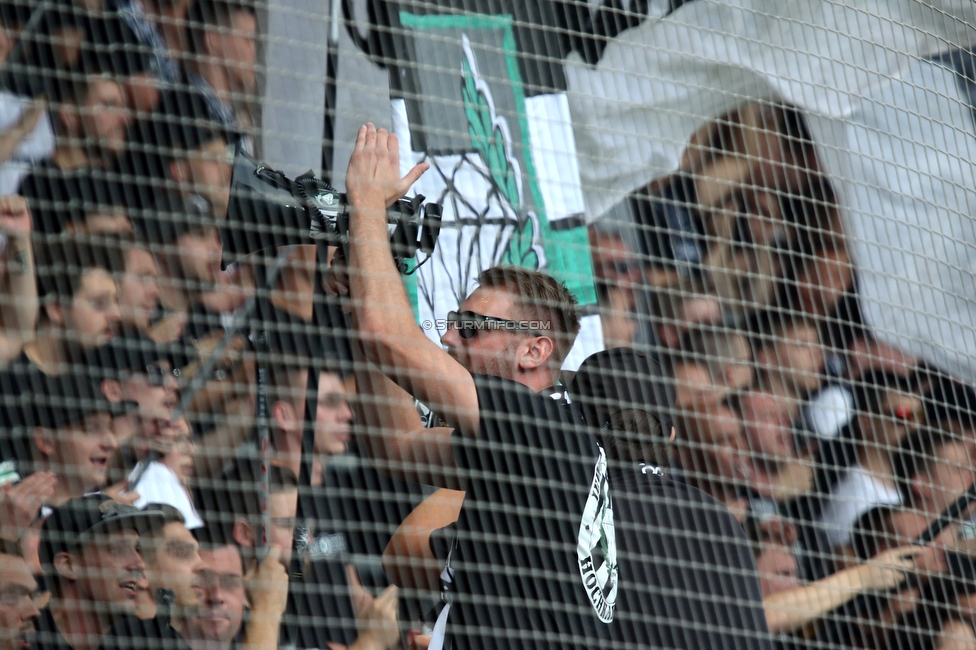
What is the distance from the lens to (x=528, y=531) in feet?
5.65

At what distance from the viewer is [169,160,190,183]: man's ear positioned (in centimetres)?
178

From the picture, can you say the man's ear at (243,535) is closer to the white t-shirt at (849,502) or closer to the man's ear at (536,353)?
the man's ear at (536,353)

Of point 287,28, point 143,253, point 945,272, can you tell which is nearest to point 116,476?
point 143,253

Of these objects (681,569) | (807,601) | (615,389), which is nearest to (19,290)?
(615,389)

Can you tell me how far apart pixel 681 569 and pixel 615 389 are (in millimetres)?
375

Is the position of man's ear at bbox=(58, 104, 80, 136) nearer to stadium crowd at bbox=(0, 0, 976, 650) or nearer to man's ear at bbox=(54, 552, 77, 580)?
stadium crowd at bbox=(0, 0, 976, 650)

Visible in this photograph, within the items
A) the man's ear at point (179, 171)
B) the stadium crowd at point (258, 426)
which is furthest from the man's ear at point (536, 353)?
the man's ear at point (179, 171)

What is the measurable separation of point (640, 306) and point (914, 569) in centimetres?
90

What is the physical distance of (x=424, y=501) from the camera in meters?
1.97

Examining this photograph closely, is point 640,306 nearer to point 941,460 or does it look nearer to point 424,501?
point 424,501

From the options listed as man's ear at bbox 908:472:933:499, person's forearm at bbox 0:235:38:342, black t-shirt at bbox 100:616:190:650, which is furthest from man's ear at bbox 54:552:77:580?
man's ear at bbox 908:472:933:499

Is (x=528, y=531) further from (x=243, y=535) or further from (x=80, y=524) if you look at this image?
(x=80, y=524)

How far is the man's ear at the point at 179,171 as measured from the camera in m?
1.78

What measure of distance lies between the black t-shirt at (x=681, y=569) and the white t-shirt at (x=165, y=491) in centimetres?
79
